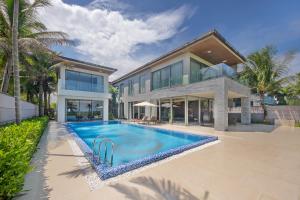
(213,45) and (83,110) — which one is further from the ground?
(213,45)

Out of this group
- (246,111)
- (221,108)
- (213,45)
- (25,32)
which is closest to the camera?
(25,32)

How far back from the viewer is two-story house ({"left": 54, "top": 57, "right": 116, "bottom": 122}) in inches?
841

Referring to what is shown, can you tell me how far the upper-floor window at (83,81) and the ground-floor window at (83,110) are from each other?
2.04m

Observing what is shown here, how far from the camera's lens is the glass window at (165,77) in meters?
20.4

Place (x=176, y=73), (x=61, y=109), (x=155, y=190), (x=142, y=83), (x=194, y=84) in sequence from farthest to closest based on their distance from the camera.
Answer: (x=142, y=83) → (x=61, y=109) → (x=176, y=73) → (x=194, y=84) → (x=155, y=190)

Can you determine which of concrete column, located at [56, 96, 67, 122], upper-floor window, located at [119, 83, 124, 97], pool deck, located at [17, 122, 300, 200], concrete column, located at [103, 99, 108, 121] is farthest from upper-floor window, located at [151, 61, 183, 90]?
pool deck, located at [17, 122, 300, 200]

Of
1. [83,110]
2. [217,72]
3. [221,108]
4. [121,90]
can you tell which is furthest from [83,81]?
[221,108]

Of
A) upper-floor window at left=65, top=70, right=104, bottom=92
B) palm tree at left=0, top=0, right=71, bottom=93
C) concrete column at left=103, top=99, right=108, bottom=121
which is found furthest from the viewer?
concrete column at left=103, top=99, right=108, bottom=121

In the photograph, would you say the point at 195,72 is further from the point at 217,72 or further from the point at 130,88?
the point at 130,88

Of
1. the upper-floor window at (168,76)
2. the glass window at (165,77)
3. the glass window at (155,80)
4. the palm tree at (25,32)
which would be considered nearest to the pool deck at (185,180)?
the palm tree at (25,32)

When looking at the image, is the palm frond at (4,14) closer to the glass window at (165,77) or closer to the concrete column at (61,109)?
the concrete column at (61,109)

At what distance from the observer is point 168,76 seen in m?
20.5

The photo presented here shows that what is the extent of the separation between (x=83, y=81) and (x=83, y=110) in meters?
4.23

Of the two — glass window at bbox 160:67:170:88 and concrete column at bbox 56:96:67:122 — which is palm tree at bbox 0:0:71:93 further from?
glass window at bbox 160:67:170:88
